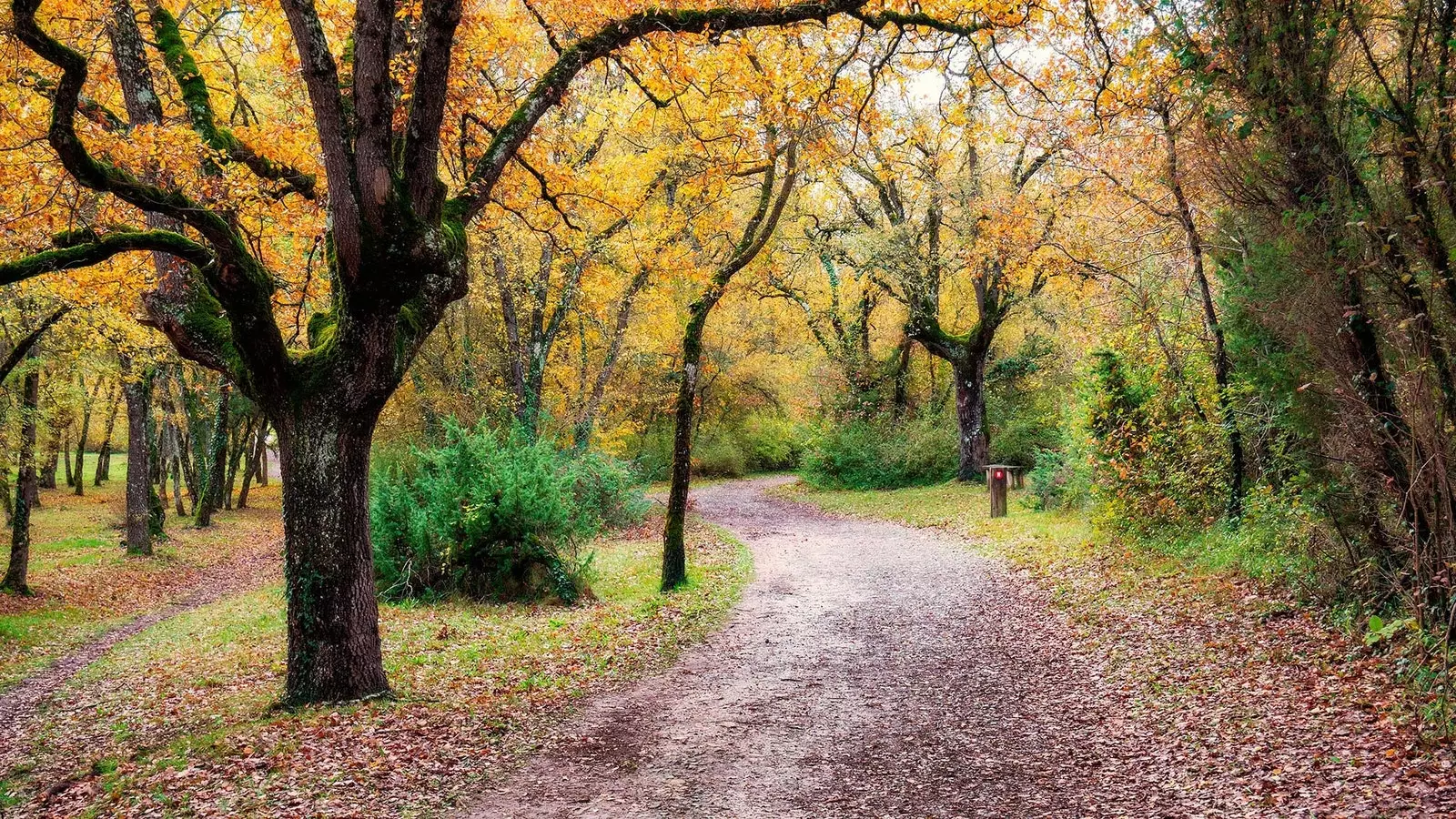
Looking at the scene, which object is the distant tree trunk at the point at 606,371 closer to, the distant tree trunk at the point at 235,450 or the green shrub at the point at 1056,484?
the green shrub at the point at 1056,484

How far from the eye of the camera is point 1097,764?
564cm

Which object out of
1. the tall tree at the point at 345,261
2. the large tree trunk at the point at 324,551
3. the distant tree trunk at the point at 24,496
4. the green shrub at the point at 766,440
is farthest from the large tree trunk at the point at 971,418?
the distant tree trunk at the point at 24,496

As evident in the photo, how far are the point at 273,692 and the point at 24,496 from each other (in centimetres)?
1125

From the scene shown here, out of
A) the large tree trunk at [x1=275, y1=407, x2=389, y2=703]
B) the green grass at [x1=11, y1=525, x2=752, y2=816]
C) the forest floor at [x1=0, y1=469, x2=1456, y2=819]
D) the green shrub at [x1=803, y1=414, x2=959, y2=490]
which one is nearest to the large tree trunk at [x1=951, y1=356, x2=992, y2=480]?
the green shrub at [x1=803, y1=414, x2=959, y2=490]

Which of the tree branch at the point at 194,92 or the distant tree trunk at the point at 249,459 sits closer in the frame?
the tree branch at the point at 194,92

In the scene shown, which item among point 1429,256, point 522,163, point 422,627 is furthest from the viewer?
point 422,627

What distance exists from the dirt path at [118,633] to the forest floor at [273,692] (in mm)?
65

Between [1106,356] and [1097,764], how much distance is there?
8.75 m

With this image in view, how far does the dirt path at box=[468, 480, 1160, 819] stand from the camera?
531 centimetres

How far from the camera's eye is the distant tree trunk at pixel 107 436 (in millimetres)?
27539

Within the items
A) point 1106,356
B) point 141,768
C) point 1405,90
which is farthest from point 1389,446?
point 141,768

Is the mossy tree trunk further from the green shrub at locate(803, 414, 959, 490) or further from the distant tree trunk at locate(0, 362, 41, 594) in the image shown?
the green shrub at locate(803, 414, 959, 490)

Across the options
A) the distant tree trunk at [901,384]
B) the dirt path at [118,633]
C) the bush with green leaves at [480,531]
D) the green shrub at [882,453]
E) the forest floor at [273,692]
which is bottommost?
the dirt path at [118,633]

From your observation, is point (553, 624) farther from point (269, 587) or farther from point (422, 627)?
point (269, 587)
